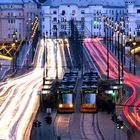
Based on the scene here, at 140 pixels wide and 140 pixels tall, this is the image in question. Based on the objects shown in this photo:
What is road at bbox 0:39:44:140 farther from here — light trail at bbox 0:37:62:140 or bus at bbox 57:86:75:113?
bus at bbox 57:86:75:113

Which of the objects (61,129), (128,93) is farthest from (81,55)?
(61,129)

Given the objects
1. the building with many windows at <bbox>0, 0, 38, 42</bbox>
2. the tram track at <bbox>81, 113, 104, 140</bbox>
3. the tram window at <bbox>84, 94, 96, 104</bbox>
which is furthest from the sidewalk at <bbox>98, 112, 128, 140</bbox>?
the building with many windows at <bbox>0, 0, 38, 42</bbox>

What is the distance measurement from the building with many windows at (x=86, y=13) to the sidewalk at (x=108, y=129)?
97803mm

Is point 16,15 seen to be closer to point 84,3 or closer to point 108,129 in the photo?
point 84,3

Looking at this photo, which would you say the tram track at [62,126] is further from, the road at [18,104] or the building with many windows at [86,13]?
the building with many windows at [86,13]

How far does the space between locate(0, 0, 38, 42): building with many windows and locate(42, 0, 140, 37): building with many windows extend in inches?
178

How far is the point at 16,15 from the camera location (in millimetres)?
144250

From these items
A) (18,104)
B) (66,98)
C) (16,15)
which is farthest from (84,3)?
(66,98)

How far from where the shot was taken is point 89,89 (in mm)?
49531

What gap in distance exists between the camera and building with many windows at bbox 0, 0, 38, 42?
14238cm

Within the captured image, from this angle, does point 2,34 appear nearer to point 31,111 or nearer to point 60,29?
point 60,29

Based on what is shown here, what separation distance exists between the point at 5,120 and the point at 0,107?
510 cm

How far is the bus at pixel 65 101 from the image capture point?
4909cm

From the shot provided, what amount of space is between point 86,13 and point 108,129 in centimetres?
10852
